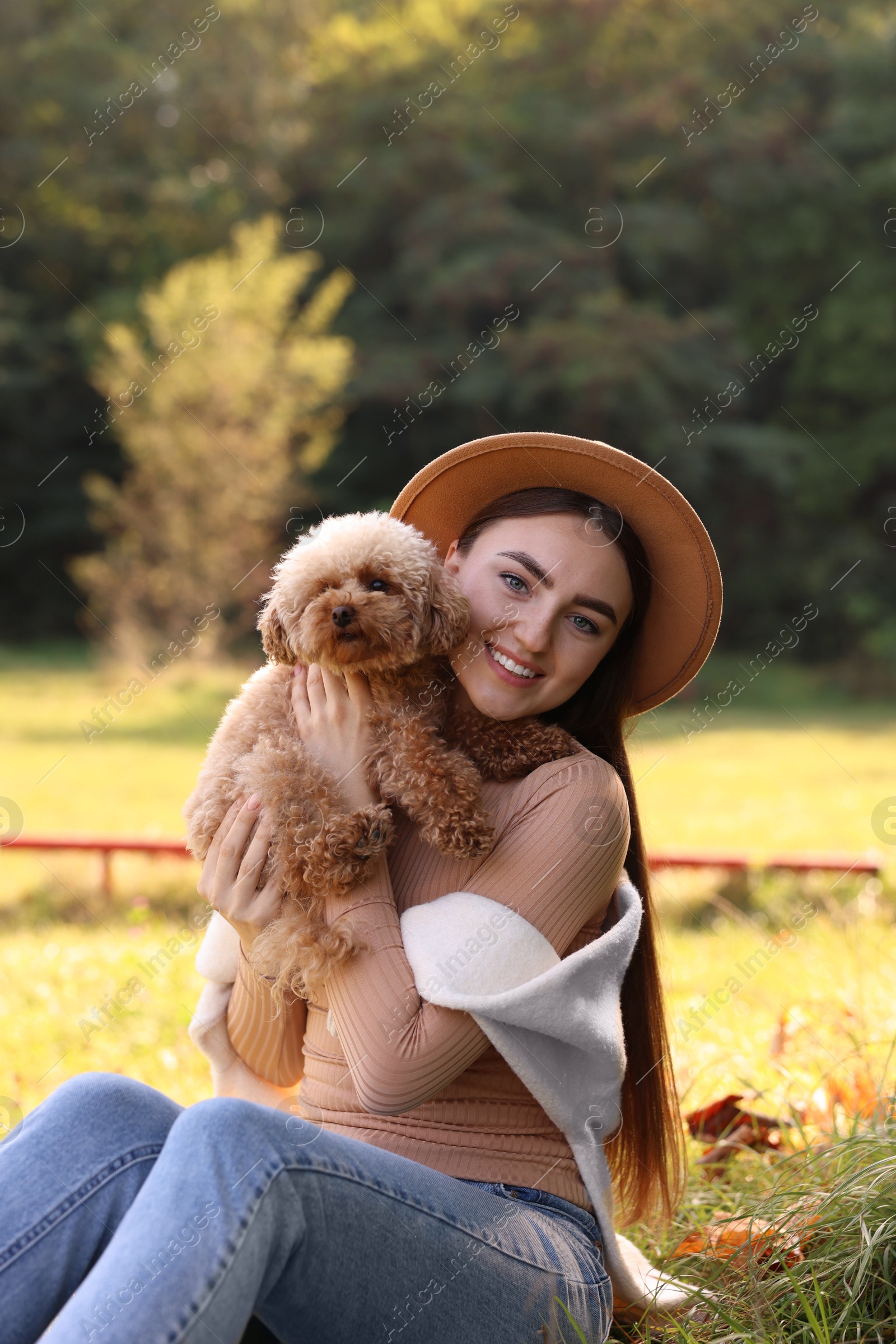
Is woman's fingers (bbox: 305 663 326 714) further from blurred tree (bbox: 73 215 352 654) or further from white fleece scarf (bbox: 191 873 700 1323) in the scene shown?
blurred tree (bbox: 73 215 352 654)

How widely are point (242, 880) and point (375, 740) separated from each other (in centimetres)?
38

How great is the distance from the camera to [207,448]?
54.1 ft

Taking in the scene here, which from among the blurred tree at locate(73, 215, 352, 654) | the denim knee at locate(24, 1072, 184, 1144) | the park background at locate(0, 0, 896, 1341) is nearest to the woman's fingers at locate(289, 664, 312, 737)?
the denim knee at locate(24, 1072, 184, 1144)

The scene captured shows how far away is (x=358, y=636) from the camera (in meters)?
2.09

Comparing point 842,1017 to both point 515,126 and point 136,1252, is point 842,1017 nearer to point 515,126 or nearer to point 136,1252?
point 136,1252

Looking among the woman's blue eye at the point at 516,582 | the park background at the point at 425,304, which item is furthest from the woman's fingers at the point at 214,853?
the park background at the point at 425,304

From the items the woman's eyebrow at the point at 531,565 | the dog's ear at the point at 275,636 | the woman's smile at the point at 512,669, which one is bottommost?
the woman's smile at the point at 512,669

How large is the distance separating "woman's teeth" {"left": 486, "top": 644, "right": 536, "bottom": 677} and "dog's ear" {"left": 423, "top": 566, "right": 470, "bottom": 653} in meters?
0.07

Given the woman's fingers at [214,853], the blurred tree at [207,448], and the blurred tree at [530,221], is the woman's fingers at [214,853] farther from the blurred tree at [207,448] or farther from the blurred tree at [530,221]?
the blurred tree at [530,221]

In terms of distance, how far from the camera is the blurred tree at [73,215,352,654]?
1630 centimetres

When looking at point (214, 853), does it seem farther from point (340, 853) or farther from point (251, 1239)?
point (251, 1239)

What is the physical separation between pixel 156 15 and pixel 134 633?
13.0m

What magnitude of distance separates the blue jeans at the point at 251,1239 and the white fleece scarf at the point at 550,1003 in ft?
0.50

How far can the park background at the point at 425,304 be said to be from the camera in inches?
655
